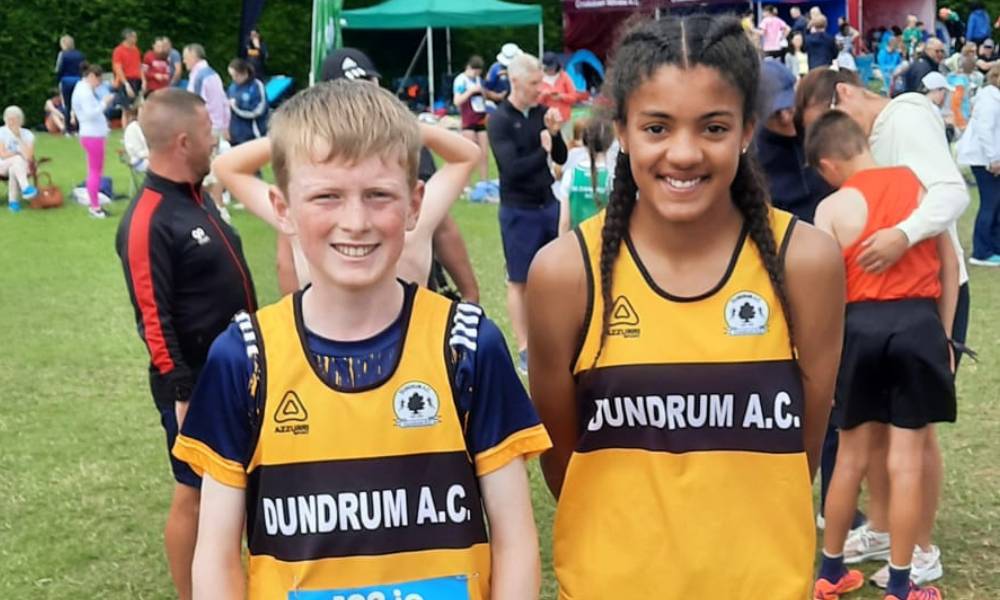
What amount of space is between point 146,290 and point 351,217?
2400mm

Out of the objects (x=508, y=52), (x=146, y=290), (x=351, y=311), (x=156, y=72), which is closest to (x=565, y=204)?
(x=146, y=290)

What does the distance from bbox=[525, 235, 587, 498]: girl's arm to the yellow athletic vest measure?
1.16ft

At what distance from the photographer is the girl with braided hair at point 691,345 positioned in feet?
7.93

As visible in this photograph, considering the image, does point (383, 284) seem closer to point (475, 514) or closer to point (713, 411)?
point (475, 514)

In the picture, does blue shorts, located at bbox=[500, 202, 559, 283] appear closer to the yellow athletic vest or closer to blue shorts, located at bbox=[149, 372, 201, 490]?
blue shorts, located at bbox=[149, 372, 201, 490]

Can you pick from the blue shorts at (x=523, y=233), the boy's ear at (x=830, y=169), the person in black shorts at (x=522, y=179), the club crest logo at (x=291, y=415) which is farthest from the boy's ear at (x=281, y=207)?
the blue shorts at (x=523, y=233)

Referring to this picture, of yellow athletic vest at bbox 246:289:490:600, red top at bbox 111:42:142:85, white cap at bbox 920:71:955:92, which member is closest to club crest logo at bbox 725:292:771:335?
yellow athletic vest at bbox 246:289:490:600

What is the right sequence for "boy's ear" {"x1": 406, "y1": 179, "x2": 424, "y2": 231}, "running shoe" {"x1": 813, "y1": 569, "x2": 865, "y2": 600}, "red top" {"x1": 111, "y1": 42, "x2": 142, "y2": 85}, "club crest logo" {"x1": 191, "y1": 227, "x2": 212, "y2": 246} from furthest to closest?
"red top" {"x1": 111, "y1": 42, "x2": 142, "y2": 85}, "running shoe" {"x1": 813, "y1": 569, "x2": 865, "y2": 600}, "club crest logo" {"x1": 191, "y1": 227, "x2": 212, "y2": 246}, "boy's ear" {"x1": 406, "y1": 179, "x2": 424, "y2": 231}

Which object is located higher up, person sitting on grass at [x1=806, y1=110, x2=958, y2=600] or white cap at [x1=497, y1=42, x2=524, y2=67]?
white cap at [x1=497, y1=42, x2=524, y2=67]

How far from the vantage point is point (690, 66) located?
7.86ft

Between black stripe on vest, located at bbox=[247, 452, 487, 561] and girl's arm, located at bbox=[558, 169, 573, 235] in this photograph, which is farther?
girl's arm, located at bbox=[558, 169, 573, 235]

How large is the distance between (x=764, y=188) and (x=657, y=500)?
0.67 metres

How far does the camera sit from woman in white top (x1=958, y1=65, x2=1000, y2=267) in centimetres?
1149

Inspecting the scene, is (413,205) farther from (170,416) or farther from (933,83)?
(933,83)
